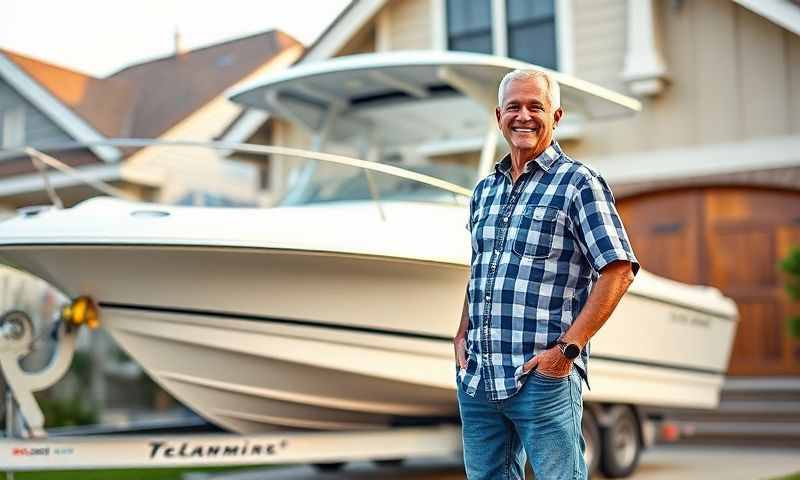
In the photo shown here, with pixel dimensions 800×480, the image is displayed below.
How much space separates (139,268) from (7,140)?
13129 mm

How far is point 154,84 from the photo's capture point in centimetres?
1986

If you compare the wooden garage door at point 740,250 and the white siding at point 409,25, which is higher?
the white siding at point 409,25

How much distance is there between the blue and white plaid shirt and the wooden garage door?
7.25 m

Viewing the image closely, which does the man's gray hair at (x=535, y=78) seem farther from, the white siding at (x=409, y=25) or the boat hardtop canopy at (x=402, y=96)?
the white siding at (x=409, y=25)

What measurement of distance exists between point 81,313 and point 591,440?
3.51 metres

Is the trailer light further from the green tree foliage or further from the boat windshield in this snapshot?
the green tree foliage

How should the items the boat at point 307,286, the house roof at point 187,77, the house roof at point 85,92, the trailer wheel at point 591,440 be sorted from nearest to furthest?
the boat at point 307,286 < the trailer wheel at point 591,440 < the house roof at point 85,92 < the house roof at point 187,77

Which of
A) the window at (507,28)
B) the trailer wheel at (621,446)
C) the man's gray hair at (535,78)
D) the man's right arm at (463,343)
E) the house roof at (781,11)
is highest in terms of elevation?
the window at (507,28)

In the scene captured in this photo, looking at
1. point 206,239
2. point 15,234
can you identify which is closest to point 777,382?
point 206,239

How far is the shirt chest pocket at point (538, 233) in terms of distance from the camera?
9.48ft

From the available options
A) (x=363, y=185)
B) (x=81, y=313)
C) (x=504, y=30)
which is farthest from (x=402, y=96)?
(x=504, y=30)

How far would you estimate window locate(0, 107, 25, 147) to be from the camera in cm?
1697

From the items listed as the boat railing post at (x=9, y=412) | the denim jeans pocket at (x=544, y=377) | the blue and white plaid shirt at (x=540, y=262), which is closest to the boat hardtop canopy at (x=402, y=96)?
the boat railing post at (x=9, y=412)

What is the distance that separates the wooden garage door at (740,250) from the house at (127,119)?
6.92 m
